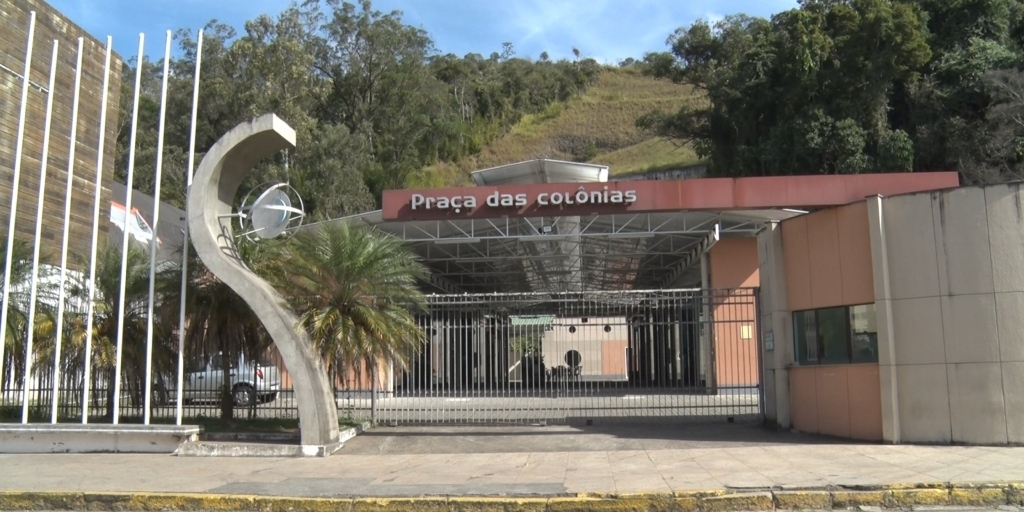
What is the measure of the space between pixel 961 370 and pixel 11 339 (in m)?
15.6

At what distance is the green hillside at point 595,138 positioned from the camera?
263 feet

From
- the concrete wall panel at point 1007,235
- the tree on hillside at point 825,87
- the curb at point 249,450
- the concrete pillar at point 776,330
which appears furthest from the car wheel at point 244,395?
the tree on hillside at point 825,87

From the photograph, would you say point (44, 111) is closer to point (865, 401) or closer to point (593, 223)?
point (593, 223)

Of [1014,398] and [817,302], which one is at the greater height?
[817,302]

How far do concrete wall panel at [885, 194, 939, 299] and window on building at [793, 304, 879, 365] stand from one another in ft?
2.23

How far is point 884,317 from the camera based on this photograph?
12.6 meters

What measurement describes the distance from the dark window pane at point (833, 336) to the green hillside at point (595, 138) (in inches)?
2154

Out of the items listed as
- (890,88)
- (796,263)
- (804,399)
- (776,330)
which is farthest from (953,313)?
(890,88)

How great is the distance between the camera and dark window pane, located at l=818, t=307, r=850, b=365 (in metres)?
13.4

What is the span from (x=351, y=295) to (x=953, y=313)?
9276 millimetres

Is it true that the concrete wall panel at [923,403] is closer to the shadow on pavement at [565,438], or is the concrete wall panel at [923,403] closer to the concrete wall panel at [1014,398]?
the concrete wall panel at [1014,398]

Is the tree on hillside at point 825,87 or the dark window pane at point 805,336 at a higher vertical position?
the tree on hillside at point 825,87

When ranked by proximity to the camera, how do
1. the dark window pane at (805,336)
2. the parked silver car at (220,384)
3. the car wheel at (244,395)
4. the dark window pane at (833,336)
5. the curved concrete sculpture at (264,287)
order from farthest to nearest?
the car wheel at (244,395) < the parked silver car at (220,384) < the dark window pane at (805,336) < the dark window pane at (833,336) < the curved concrete sculpture at (264,287)

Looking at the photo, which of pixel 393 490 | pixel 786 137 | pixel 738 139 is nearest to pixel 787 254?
pixel 393 490
